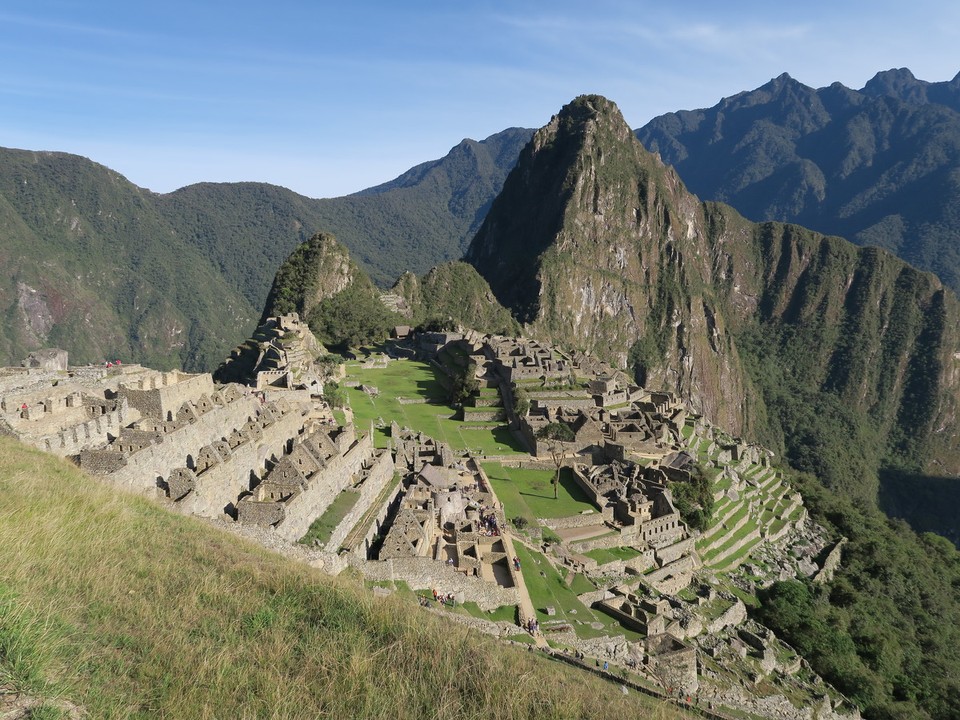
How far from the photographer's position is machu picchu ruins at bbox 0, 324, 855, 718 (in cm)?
1789

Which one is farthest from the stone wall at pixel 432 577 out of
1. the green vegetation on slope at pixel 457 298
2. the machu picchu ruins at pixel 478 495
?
the green vegetation on slope at pixel 457 298

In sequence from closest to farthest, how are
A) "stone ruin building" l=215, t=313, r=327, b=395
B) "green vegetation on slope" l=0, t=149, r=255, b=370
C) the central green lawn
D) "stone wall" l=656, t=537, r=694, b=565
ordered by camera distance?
the central green lawn
"stone wall" l=656, t=537, r=694, b=565
"stone ruin building" l=215, t=313, r=327, b=395
"green vegetation on slope" l=0, t=149, r=255, b=370

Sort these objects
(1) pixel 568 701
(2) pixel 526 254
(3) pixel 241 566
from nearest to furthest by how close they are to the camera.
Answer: (1) pixel 568 701 → (3) pixel 241 566 → (2) pixel 526 254

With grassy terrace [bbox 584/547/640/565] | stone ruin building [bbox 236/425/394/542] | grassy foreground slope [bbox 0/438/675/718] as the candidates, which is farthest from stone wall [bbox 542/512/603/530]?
grassy foreground slope [bbox 0/438/675/718]

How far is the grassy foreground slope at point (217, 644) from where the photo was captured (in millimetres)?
4973

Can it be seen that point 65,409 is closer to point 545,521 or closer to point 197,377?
point 197,377

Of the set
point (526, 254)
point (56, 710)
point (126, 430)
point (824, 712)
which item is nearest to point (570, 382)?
point (824, 712)

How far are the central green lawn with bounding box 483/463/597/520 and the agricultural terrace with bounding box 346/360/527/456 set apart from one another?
8.86ft

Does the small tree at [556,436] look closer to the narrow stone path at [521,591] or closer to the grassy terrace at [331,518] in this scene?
the narrow stone path at [521,591]

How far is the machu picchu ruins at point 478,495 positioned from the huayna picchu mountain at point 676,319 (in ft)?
355

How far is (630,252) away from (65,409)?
588 ft

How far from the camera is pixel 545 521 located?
94.4 ft

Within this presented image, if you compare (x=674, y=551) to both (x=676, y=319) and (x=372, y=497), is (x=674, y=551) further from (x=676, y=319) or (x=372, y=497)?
(x=676, y=319)

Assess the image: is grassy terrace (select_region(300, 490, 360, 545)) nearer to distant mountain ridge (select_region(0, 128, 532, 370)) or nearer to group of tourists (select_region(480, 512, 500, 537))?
group of tourists (select_region(480, 512, 500, 537))
